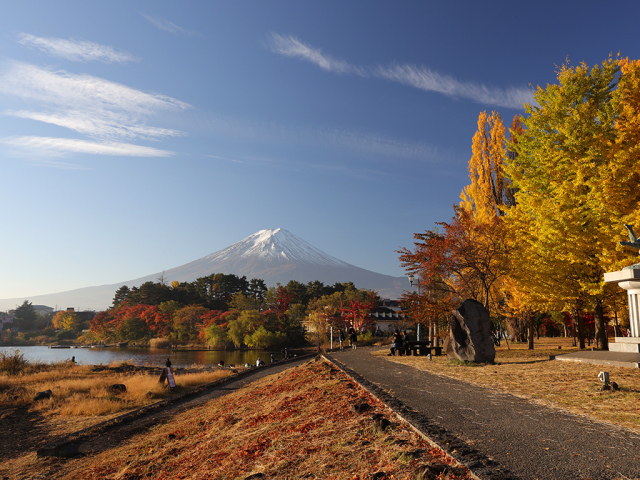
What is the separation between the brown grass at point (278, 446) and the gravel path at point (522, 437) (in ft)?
1.50

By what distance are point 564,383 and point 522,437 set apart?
196 inches

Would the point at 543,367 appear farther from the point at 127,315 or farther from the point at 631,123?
the point at 127,315

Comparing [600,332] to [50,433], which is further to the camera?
[600,332]

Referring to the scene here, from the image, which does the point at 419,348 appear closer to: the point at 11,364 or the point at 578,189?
the point at 578,189

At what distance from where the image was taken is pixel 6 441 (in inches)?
417

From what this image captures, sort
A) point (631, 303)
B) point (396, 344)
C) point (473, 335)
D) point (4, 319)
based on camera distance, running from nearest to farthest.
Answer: point (631, 303)
point (473, 335)
point (396, 344)
point (4, 319)

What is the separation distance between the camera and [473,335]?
13797 millimetres

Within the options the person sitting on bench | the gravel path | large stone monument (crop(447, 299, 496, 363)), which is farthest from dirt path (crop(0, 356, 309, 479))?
large stone monument (crop(447, 299, 496, 363))

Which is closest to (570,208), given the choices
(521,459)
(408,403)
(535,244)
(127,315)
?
(535,244)

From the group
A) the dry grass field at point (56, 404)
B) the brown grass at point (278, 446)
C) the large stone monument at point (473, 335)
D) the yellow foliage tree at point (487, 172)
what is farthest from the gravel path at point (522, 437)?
the yellow foliage tree at point (487, 172)

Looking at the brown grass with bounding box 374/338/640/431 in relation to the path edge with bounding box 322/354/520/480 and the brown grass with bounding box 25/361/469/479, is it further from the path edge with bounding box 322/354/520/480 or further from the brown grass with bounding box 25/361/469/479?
the brown grass with bounding box 25/361/469/479

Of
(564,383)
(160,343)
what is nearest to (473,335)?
(564,383)

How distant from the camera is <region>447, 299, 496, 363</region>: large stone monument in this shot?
13.6 metres

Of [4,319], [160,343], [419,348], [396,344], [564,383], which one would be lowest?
[160,343]
